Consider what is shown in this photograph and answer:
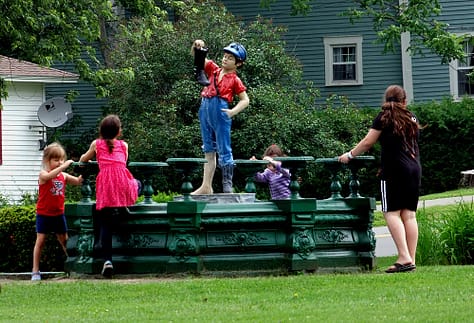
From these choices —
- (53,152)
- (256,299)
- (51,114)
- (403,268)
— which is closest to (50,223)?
(53,152)

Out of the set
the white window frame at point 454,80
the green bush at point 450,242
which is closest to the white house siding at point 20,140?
the white window frame at point 454,80

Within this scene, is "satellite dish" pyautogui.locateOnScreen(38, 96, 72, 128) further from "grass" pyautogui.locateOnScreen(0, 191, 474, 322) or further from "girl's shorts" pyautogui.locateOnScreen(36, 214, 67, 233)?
"grass" pyautogui.locateOnScreen(0, 191, 474, 322)

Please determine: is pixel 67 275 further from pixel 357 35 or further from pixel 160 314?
pixel 357 35

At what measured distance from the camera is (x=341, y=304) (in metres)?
9.12

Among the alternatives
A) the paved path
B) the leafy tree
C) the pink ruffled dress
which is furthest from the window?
the pink ruffled dress

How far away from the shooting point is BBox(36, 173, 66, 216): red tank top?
13492 mm

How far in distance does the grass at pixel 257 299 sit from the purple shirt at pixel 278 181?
1.65 m

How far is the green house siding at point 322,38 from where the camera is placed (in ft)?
114

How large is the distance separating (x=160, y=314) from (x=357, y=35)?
26.7 m

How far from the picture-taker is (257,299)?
9.64 metres

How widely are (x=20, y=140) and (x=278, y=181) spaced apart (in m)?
19.3

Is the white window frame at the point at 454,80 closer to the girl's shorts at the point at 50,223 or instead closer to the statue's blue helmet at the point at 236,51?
the girl's shorts at the point at 50,223

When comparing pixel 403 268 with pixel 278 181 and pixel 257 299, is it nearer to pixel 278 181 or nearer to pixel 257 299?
pixel 278 181

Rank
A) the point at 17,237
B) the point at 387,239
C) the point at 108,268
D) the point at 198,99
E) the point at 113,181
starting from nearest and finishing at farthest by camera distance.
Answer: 1. the point at 108,268
2. the point at 113,181
3. the point at 17,237
4. the point at 387,239
5. the point at 198,99
